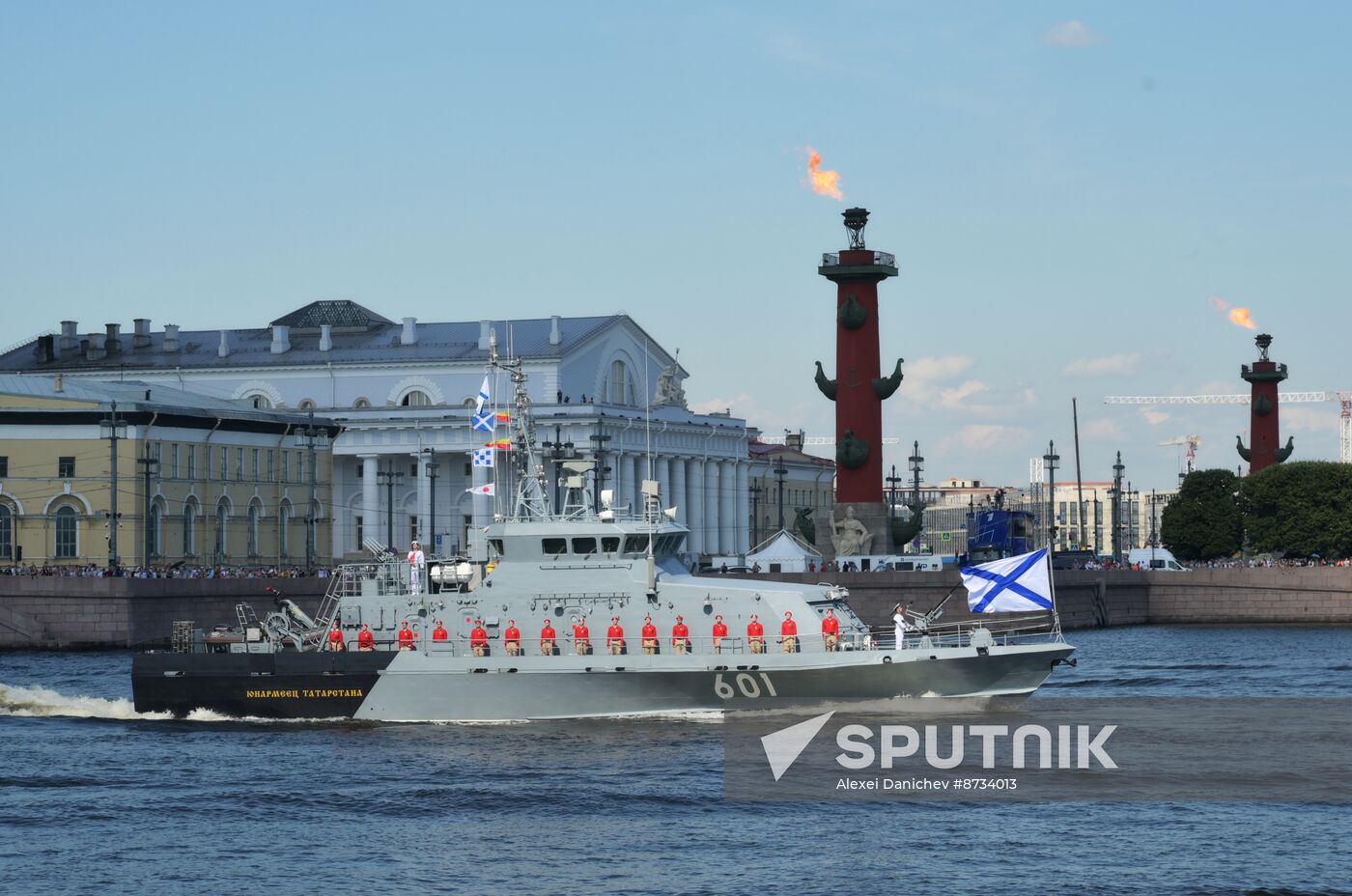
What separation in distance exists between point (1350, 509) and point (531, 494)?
70.0 m

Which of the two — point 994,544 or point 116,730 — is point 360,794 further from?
point 994,544

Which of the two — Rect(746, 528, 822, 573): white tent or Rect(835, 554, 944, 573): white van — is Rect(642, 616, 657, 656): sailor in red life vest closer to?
Rect(835, 554, 944, 573): white van

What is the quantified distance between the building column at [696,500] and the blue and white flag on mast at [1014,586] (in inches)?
3529

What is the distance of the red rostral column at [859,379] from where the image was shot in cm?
9644

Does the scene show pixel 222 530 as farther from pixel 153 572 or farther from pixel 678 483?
pixel 678 483

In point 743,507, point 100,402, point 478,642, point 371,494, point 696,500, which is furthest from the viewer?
point 743,507

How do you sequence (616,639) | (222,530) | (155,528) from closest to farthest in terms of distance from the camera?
(616,639) < (155,528) < (222,530)

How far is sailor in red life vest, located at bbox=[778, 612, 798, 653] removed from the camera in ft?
153

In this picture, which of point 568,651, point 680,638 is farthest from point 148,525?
point 680,638

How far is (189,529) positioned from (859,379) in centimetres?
3194

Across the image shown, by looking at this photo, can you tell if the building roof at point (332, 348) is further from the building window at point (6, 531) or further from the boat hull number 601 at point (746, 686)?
the boat hull number 601 at point (746, 686)

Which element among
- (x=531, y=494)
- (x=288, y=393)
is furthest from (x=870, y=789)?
(x=288, y=393)

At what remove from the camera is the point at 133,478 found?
316 ft

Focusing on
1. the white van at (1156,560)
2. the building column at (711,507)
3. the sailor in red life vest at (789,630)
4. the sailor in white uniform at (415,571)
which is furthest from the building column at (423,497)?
the sailor in red life vest at (789,630)
